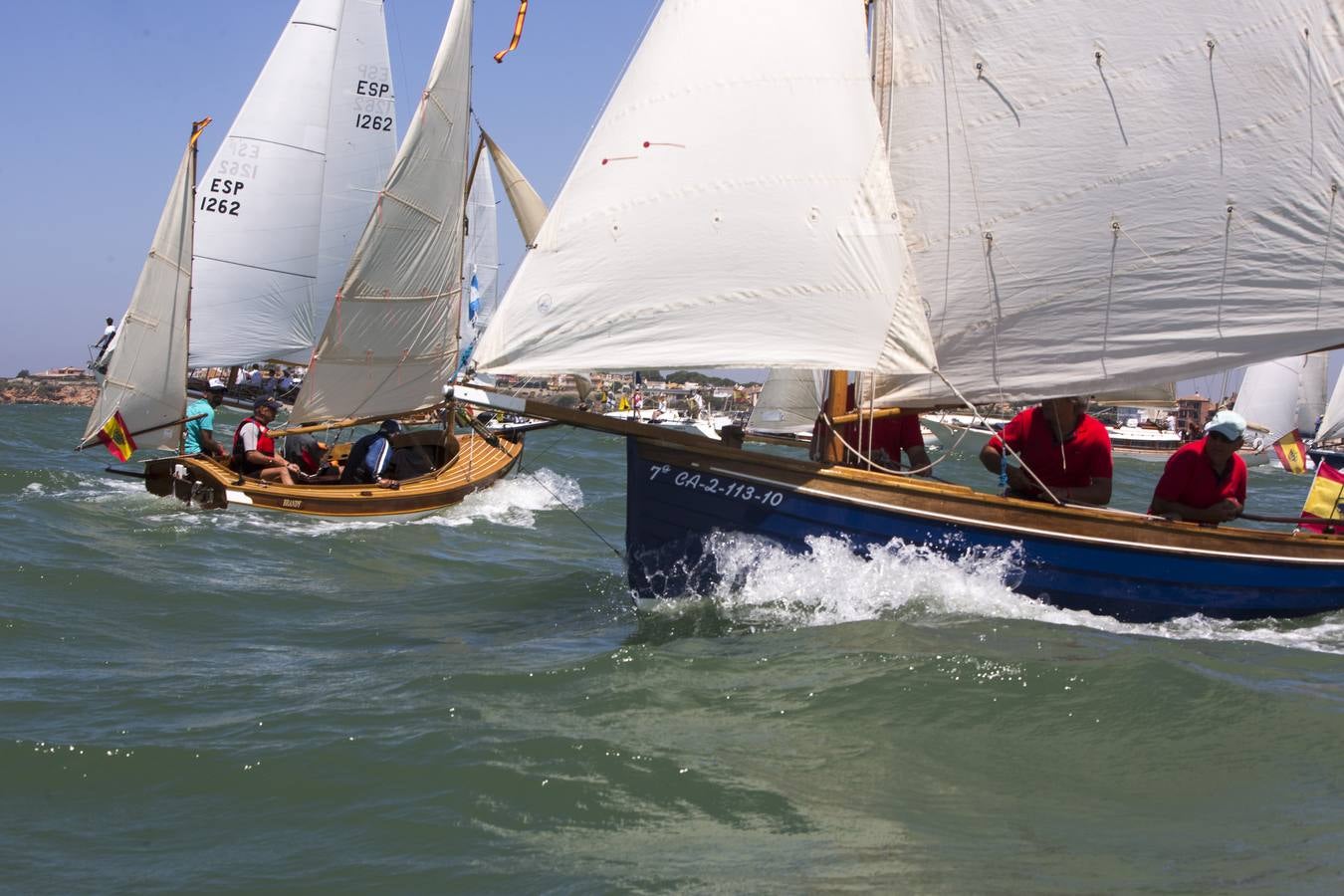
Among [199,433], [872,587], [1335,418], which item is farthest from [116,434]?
[1335,418]

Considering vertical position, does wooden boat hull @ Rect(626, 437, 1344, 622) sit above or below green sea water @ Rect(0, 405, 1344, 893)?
above

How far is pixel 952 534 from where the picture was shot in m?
9.45

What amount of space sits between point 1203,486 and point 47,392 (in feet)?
309

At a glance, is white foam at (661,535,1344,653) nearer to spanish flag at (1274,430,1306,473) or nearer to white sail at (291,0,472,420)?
white sail at (291,0,472,420)

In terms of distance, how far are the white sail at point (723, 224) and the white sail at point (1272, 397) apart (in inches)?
1644

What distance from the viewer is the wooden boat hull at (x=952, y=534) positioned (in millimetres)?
9359

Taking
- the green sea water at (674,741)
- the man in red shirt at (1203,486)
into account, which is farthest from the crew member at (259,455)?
the man in red shirt at (1203,486)

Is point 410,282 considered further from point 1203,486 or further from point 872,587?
point 1203,486

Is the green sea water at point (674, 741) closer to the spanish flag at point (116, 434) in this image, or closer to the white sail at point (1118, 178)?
the white sail at point (1118, 178)

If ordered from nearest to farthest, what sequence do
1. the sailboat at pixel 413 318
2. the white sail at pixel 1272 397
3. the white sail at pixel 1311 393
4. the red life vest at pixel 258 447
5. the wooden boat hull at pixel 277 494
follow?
the wooden boat hull at pixel 277 494 → the red life vest at pixel 258 447 → the sailboat at pixel 413 318 → the white sail at pixel 1272 397 → the white sail at pixel 1311 393

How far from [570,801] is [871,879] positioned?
140cm

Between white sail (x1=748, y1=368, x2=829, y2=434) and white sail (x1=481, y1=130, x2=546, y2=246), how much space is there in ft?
30.8

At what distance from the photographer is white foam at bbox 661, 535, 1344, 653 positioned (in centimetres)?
947

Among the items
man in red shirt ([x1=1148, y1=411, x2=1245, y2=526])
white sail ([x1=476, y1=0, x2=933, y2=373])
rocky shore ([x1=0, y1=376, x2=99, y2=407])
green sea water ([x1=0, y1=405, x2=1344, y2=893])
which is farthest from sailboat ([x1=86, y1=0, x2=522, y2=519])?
rocky shore ([x1=0, y1=376, x2=99, y2=407])
